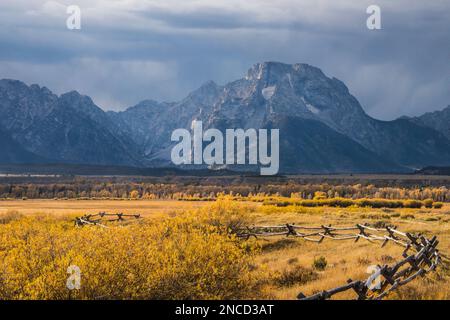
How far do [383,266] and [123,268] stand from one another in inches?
247

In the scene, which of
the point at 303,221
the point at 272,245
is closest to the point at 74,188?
the point at 303,221

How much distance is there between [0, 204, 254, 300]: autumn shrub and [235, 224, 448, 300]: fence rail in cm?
308

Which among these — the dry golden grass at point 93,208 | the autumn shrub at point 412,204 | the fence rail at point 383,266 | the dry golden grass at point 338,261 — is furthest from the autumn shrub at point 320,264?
the autumn shrub at point 412,204

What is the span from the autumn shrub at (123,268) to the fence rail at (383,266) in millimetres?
Result: 3083

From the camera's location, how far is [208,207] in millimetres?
35062

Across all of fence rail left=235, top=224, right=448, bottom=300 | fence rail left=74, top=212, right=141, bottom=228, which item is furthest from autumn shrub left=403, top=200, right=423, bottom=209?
fence rail left=235, top=224, right=448, bottom=300

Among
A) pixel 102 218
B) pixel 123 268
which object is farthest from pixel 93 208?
pixel 123 268

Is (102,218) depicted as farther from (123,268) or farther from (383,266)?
(383,266)

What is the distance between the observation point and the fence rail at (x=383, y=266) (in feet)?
52.4

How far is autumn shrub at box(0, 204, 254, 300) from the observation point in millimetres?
16625

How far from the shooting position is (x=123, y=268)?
17.5 m

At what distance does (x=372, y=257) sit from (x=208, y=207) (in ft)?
39.8
